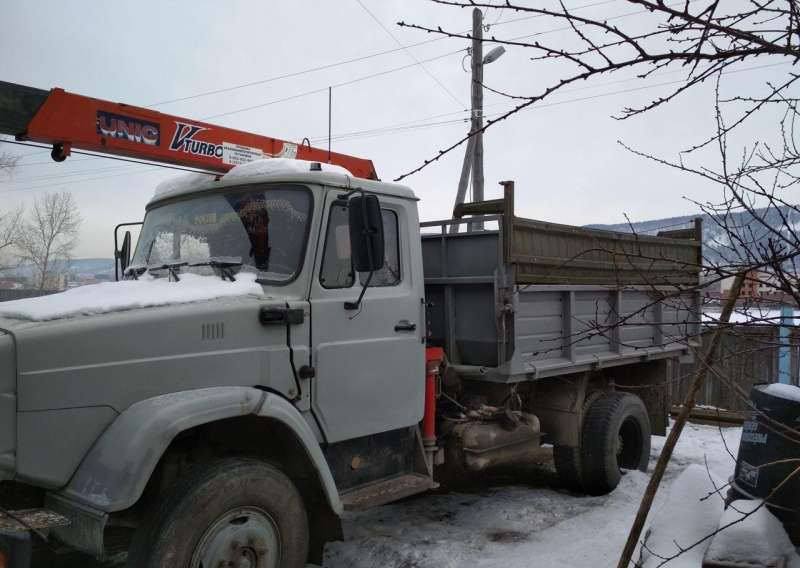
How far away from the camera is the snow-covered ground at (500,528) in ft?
14.1

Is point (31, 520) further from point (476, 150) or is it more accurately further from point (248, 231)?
point (476, 150)

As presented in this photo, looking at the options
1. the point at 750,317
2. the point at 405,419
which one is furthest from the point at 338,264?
the point at 750,317

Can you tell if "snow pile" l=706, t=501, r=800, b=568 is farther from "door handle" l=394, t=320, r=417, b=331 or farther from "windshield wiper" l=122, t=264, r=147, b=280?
"windshield wiper" l=122, t=264, r=147, b=280

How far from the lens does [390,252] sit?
13.7 ft

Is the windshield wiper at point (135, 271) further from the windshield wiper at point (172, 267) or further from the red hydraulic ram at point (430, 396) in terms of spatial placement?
the red hydraulic ram at point (430, 396)

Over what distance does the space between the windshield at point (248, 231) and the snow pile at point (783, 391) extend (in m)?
2.94

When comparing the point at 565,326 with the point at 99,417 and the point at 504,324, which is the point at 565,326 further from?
the point at 99,417

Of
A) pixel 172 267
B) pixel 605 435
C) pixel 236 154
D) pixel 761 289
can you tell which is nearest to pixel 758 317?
pixel 761 289

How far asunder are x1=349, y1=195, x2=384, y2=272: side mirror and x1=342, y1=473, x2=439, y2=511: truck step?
54.4 inches

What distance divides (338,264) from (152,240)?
1.38 m

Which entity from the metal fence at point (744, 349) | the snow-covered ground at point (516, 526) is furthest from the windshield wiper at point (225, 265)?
the metal fence at point (744, 349)

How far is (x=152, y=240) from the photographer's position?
425 cm

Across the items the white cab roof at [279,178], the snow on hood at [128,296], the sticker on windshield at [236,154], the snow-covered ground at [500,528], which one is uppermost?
the sticker on windshield at [236,154]

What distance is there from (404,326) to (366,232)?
35.9 inches
